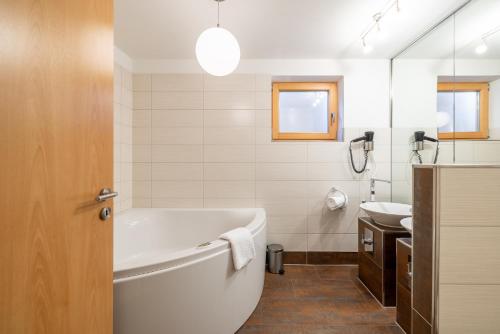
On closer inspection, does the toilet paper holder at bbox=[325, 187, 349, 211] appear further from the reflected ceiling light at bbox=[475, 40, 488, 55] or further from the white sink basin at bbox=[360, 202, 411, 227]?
the reflected ceiling light at bbox=[475, 40, 488, 55]

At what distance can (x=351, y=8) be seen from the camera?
1.58 metres

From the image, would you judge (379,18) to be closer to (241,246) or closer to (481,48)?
(481,48)

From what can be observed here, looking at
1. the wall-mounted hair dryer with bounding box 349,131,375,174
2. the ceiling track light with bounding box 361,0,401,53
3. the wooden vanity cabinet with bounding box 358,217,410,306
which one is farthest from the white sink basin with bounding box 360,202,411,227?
the ceiling track light with bounding box 361,0,401,53

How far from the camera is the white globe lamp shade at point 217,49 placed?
1.39m

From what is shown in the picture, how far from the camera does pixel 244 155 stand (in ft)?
7.75

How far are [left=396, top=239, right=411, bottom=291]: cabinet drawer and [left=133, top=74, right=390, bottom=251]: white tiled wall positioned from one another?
2.98 ft

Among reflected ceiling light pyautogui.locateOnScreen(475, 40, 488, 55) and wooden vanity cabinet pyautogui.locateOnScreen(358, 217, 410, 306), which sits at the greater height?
reflected ceiling light pyautogui.locateOnScreen(475, 40, 488, 55)

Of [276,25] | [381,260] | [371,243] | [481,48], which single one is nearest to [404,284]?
[381,260]

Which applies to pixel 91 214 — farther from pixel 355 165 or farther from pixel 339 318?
pixel 355 165

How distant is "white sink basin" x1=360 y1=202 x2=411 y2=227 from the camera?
1617 millimetres

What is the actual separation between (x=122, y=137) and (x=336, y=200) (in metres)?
2.19

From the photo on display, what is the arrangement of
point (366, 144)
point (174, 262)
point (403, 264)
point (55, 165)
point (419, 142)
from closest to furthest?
point (55, 165) → point (174, 262) → point (403, 264) → point (419, 142) → point (366, 144)

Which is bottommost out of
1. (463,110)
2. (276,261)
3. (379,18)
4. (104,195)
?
(276,261)

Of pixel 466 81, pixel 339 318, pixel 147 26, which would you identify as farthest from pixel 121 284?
pixel 466 81
